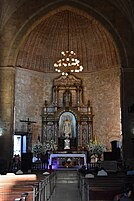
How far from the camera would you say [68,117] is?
26516mm

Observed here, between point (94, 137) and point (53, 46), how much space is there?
28.8ft

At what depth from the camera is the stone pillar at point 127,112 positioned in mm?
19500

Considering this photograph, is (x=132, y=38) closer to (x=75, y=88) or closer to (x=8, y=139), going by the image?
(x=75, y=88)

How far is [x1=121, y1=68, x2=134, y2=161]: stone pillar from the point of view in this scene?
1950 cm

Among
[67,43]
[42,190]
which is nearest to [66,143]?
[67,43]

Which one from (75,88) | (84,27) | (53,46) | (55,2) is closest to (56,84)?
(75,88)

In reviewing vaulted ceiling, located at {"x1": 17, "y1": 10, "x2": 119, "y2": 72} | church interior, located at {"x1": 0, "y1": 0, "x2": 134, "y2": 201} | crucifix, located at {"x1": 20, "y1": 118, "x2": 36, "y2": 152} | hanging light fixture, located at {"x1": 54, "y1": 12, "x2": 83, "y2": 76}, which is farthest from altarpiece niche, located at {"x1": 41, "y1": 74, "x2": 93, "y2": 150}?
hanging light fixture, located at {"x1": 54, "y1": 12, "x2": 83, "y2": 76}

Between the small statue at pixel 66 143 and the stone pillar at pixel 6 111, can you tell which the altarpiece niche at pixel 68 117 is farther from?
the stone pillar at pixel 6 111

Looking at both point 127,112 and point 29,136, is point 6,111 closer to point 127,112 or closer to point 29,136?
point 29,136

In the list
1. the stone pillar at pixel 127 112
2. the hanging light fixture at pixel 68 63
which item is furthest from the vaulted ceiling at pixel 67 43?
the stone pillar at pixel 127 112

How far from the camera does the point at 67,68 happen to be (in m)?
21.7

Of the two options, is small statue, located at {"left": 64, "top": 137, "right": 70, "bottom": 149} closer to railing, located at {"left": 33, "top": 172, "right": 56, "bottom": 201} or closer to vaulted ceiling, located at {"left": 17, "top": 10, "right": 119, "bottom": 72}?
vaulted ceiling, located at {"left": 17, "top": 10, "right": 119, "bottom": 72}

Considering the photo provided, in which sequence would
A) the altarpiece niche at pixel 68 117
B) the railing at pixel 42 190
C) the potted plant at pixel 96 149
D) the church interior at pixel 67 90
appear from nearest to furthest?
the railing at pixel 42 190 → the potted plant at pixel 96 149 → the church interior at pixel 67 90 → the altarpiece niche at pixel 68 117

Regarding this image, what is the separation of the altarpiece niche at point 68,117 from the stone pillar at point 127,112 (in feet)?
21.3
